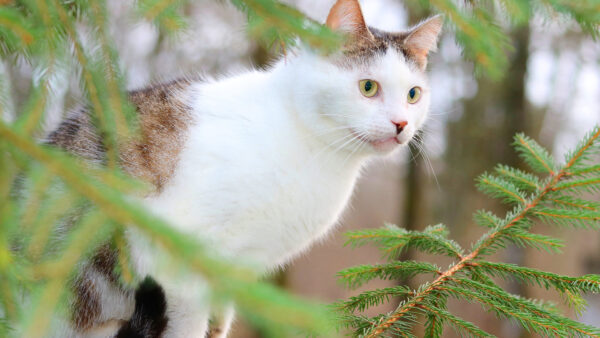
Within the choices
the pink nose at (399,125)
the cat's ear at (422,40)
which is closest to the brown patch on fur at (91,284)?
the pink nose at (399,125)

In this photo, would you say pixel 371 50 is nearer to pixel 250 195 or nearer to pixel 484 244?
pixel 250 195

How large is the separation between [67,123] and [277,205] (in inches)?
31.1

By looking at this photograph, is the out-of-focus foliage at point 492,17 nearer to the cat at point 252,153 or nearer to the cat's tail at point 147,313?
the cat at point 252,153

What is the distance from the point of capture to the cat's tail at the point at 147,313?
1420 millimetres

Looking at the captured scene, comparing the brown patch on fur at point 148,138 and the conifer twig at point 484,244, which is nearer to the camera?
the conifer twig at point 484,244

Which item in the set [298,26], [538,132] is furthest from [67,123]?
[538,132]

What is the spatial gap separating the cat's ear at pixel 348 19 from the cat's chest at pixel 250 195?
399mm

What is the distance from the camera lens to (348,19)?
65.9 inches

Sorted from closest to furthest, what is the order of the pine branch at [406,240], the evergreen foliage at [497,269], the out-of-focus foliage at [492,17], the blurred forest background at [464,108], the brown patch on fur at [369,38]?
the out-of-focus foliage at [492,17]
the evergreen foliage at [497,269]
the pine branch at [406,240]
the brown patch on fur at [369,38]
the blurred forest background at [464,108]

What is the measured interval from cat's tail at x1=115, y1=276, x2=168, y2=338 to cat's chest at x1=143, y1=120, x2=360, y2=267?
0.66 ft

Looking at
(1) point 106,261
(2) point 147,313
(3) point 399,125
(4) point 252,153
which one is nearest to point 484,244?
(3) point 399,125

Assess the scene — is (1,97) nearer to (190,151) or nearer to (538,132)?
(190,151)

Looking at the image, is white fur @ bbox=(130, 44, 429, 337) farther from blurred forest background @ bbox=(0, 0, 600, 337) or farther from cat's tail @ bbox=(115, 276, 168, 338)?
blurred forest background @ bbox=(0, 0, 600, 337)

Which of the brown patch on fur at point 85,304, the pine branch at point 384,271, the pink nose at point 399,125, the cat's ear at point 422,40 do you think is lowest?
the brown patch on fur at point 85,304
